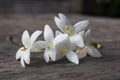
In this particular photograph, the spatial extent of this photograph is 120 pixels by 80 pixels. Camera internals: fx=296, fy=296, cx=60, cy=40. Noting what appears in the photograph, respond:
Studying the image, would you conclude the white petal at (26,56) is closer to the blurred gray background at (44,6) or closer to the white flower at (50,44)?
the white flower at (50,44)

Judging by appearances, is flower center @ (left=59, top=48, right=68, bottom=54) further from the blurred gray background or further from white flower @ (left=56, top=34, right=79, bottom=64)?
the blurred gray background

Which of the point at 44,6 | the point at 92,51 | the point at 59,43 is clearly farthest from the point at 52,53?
the point at 44,6

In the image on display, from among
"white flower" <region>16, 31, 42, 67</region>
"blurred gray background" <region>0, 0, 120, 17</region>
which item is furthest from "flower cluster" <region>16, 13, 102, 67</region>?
"blurred gray background" <region>0, 0, 120, 17</region>

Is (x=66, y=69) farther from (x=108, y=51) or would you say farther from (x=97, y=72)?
(x=108, y=51)

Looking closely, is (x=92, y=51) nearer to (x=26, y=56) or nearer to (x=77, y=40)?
(x=77, y=40)

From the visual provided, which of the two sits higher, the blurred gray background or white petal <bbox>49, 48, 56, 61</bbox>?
the blurred gray background

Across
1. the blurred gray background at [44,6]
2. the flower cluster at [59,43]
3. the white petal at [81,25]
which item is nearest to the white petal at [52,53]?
the flower cluster at [59,43]
